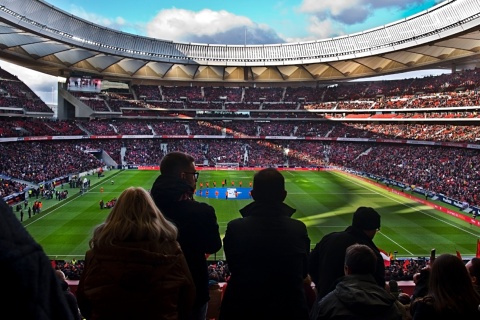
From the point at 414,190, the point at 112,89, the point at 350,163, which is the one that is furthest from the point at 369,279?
the point at 112,89

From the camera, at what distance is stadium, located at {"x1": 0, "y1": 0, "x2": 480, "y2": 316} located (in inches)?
1312

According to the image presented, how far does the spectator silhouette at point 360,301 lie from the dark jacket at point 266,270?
0.96 feet

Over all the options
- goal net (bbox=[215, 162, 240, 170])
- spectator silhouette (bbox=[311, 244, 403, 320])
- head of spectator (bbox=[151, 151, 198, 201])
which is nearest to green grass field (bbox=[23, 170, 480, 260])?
goal net (bbox=[215, 162, 240, 170])

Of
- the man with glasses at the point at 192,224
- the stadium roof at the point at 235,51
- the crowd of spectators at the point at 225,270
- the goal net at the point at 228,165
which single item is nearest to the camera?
the man with glasses at the point at 192,224

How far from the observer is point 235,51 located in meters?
75.7

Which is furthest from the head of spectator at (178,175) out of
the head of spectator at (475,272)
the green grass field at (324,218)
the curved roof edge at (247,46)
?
the curved roof edge at (247,46)

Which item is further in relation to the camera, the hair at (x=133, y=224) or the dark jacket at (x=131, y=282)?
the hair at (x=133, y=224)

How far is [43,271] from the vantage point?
4.58ft

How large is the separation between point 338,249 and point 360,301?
1588 mm

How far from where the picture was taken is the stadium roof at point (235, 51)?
47.8 meters

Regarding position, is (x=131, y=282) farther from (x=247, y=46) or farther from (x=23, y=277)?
(x=247, y=46)

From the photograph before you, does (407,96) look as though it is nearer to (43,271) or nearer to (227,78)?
(227,78)

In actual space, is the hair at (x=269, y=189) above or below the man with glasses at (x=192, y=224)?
above

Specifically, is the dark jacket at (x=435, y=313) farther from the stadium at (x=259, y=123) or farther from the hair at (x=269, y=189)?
the stadium at (x=259, y=123)
